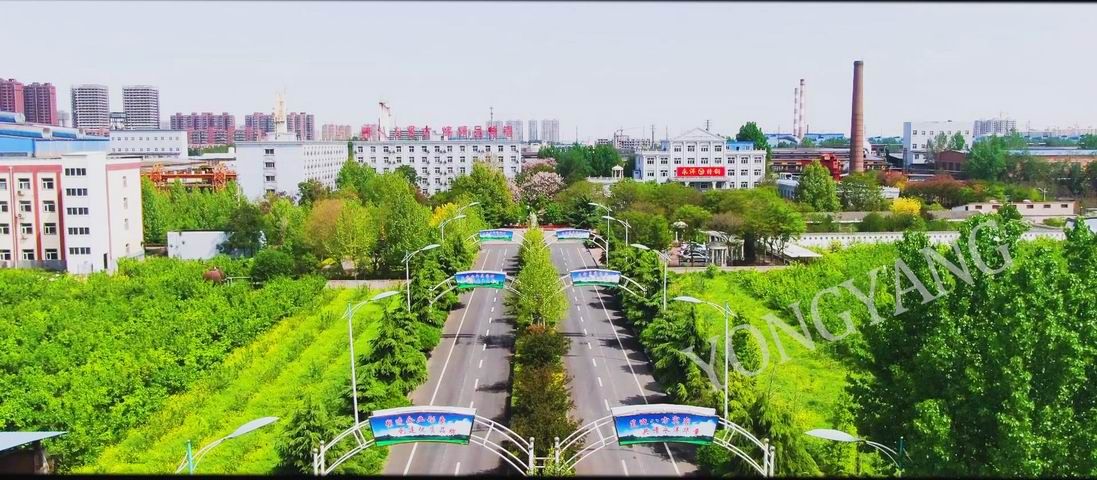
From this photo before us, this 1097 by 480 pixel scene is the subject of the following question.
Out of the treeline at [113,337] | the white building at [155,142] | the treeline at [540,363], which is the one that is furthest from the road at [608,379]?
the white building at [155,142]

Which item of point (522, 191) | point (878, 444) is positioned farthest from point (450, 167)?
point (878, 444)

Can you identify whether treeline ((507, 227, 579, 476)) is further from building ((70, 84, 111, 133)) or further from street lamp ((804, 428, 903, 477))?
building ((70, 84, 111, 133))

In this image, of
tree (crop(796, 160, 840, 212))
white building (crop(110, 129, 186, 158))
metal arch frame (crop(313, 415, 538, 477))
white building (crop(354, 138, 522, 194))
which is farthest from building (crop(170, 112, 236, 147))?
metal arch frame (crop(313, 415, 538, 477))

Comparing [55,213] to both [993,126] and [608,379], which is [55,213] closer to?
[608,379]

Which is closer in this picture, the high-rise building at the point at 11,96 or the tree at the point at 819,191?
the tree at the point at 819,191

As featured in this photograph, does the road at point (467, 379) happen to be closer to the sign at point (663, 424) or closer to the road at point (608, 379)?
the road at point (608, 379)
